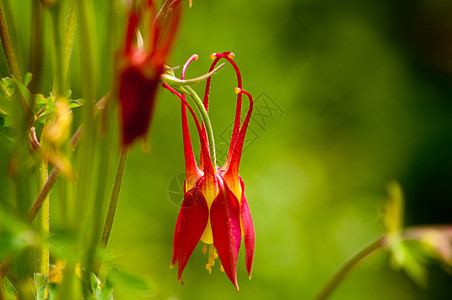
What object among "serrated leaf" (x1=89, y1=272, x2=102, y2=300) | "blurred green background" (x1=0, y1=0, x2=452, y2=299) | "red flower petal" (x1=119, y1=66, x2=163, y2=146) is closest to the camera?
"red flower petal" (x1=119, y1=66, x2=163, y2=146)

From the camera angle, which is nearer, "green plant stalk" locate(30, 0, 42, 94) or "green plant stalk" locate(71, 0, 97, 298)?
"green plant stalk" locate(71, 0, 97, 298)

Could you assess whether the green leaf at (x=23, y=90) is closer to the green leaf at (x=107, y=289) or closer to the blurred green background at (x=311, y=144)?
the green leaf at (x=107, y=289)

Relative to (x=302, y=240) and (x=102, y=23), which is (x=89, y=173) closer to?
(x=102, y=23)

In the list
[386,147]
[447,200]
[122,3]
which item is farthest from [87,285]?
[447,200]

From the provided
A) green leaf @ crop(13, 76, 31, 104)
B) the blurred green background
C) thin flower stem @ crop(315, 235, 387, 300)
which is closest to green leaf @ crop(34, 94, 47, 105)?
green leaf @ crop(13, 76, 31, 104)

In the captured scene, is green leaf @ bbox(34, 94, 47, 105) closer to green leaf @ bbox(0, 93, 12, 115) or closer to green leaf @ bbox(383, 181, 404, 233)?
green leaf @ bbox(0, 93, 12, 115)

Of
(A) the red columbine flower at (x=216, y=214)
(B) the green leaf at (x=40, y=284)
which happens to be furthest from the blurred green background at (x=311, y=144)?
(B) the green leaf at (x=40, y=284)

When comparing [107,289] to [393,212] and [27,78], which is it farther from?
[393,212]
